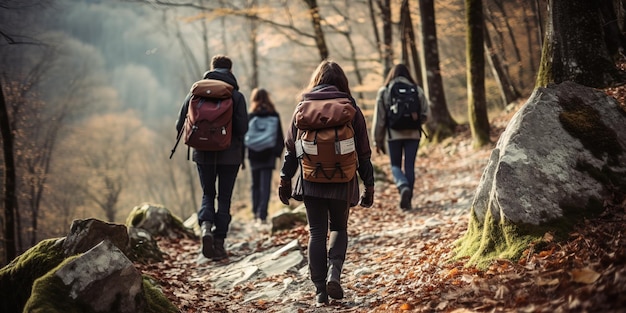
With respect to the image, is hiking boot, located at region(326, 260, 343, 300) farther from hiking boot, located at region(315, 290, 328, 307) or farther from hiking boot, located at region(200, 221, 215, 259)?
hiking boot, located at region(200, 221, 215, 259)

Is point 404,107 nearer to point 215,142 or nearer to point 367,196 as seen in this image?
point 215,142

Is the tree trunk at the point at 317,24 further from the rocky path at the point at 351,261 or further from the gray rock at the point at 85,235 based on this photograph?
the gray rock at the point at 85,235

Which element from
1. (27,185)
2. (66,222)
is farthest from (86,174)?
(27,185)

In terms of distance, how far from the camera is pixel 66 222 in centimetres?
2367

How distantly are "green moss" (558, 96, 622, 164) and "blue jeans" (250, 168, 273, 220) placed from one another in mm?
5684

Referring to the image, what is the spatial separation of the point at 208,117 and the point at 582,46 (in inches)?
167

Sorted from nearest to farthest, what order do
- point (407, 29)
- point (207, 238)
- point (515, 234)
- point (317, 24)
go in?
point (515, 234)
point (207, 238)
point (317, 24)
point (407, 29)

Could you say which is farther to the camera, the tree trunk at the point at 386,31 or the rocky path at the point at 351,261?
the tree trunk at the point at 386,31

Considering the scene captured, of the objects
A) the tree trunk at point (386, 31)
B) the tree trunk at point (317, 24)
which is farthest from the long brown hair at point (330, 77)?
the tree trunk at point (386, 31)

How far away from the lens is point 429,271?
159 inches

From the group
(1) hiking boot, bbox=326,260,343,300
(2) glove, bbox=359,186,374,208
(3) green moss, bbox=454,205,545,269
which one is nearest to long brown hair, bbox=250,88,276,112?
(2) glove, bbox=359,186,374,208

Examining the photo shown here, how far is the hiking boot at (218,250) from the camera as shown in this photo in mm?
5965

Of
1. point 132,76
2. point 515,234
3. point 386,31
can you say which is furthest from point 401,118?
point 132,76

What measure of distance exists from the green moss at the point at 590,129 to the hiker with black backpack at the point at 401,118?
121 inches
